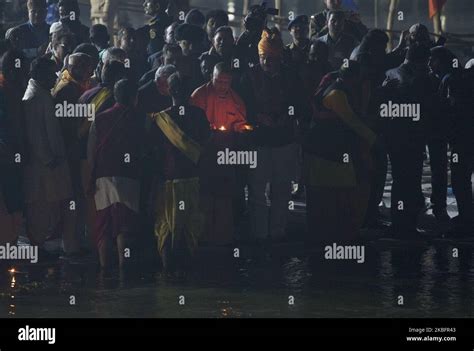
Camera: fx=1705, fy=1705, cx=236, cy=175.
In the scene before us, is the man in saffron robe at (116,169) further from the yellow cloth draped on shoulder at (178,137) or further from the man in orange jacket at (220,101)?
the man in orange jacket at (220,101)

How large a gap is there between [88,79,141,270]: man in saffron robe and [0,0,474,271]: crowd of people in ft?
0.04

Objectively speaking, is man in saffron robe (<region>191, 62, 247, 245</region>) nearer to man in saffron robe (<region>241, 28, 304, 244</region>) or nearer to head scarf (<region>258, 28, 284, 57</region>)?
man in saffron robe (<region>241, 28, 304, 244</region>)

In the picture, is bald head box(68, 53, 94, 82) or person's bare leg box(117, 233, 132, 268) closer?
person's bare leg box(117, 233, 132, 268)

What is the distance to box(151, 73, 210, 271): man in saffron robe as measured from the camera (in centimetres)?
1385

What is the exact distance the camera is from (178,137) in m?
A: 13.9

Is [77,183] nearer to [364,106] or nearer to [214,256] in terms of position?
[214,256]

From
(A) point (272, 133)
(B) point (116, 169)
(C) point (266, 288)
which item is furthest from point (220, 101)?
(C) point (266, 288)

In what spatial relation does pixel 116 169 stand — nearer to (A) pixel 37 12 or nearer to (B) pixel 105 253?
(B) pixel 105 253

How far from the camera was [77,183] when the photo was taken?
48.2ft

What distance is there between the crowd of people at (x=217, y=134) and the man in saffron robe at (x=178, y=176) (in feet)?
0.04

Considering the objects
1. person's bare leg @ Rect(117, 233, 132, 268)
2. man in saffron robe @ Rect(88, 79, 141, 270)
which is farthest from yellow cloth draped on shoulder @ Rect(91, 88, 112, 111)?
person's bare leg @ Rect(117, 233, 132, 268)

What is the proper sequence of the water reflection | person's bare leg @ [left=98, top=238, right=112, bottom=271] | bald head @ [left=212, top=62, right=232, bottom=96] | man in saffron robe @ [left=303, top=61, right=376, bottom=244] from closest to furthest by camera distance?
the water reflection
person's bare leg @ [left=98, top=238, right=112, bottom=271]
bald head @ [left=212, top=62, right=232, bottom=96]
man in saffron robe @ [left=303, top=61, right=376, bottom=244]

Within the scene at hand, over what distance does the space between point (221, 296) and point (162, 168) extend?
1689mm
